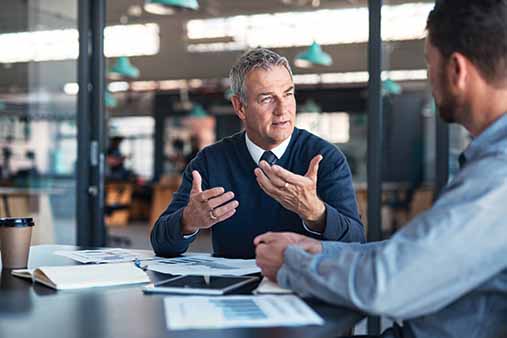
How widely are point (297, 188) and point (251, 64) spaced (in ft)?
2.21

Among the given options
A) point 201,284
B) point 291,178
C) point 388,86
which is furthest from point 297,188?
point 388,86

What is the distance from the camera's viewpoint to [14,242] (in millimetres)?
1677

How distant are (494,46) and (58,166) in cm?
562

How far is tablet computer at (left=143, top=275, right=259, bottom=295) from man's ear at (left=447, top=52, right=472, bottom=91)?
23.9 inches

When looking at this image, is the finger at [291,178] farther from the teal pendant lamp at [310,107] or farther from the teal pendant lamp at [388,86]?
the teal pendant lamp at [310,107]

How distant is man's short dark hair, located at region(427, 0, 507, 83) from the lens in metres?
1.16

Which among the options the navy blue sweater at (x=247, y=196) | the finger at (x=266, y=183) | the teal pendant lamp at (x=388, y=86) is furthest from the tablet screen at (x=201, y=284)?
the teal pendant lamp at (x=388, y=86)

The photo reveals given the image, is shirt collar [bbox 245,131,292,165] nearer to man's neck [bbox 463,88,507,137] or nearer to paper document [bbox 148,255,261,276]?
paper document [bbox 148,255,261,276]

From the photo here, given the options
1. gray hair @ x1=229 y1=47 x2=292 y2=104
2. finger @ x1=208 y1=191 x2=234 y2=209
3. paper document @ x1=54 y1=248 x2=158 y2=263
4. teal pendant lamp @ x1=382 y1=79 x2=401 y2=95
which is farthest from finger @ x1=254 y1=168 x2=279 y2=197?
teal pendant lamp @ x1=382 y1=79 x2=401 y2=95

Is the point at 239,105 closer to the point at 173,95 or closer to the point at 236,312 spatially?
the point at 236,312

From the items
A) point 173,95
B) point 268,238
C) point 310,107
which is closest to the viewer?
point 268,238

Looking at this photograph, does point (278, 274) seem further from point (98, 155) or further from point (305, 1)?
point (305, 1)

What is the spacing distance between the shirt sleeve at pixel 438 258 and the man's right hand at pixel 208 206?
67 cm

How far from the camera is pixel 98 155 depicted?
428cm
